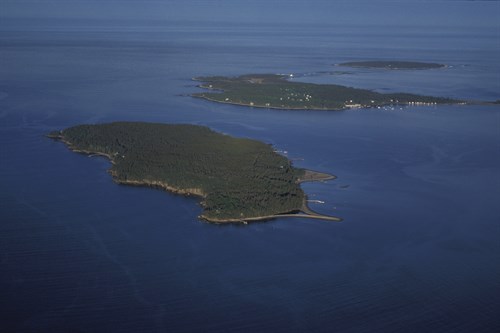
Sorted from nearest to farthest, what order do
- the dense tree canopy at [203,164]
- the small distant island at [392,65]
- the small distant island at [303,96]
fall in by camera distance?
the dense tree canopy at [203,164] → the small distant island at [303,96] → the small distant island at [392,65]

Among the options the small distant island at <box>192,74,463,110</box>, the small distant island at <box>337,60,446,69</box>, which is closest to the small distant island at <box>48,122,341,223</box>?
the small distant island at <box>192,74,463,110</box>

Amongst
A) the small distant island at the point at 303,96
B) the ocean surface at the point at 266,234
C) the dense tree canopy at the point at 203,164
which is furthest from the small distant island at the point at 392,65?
the dense tree canopy at the point at 203,164

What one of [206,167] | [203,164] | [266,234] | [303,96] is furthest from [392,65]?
[266,234]

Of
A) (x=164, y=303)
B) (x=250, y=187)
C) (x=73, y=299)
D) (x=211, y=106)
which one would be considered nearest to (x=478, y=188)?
(x=250, y=187)

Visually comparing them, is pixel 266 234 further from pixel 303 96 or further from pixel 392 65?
pixel 392 65

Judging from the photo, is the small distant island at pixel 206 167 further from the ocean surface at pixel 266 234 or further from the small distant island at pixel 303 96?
the small distant island at pixel 303 96

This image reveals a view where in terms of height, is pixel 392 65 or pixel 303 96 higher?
pixel 392 65

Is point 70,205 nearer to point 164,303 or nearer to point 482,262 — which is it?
point 164,303
